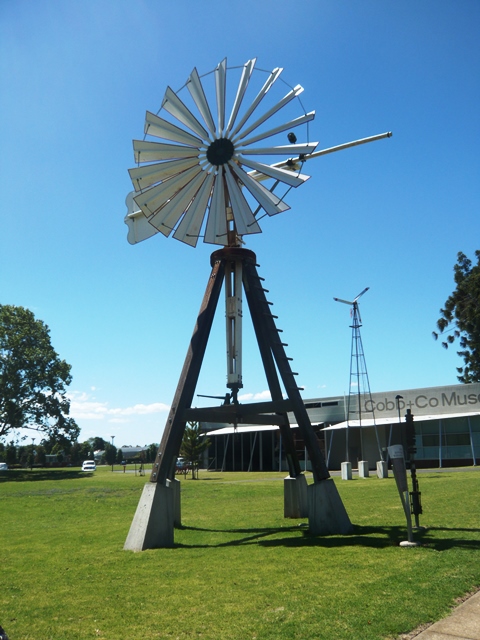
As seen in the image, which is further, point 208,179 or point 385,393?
point 385,393

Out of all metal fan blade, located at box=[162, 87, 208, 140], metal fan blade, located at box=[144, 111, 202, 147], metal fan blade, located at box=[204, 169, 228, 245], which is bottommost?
metal fan blade, located at box=[204, 169, 228, 245]

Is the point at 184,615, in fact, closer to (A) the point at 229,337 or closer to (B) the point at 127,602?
(B) the point at 127,602

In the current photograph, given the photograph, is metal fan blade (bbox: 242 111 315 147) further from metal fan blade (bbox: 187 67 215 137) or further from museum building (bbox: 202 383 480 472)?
museum building (bbox: 202 383 480 472)

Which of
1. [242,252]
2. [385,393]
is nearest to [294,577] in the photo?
[242,252]

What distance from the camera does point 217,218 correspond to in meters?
12.8

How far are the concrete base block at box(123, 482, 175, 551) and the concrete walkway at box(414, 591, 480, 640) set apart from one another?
6658mm

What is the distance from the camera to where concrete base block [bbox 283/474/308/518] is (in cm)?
1484

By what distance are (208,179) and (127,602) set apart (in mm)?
9394

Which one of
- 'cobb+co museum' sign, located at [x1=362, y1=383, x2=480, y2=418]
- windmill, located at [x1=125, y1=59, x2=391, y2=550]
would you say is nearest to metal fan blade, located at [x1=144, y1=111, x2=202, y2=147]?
windmill, located at [x1=125, y1=59, x2=391, y2=550]

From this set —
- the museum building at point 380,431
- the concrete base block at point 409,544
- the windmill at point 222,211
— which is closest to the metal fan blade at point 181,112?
the windmill at point 222,211

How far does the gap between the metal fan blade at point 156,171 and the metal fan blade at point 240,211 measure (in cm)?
107

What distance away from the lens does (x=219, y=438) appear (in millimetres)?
56406

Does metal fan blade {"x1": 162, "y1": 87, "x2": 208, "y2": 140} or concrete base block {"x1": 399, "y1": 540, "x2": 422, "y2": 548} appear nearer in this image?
concrete base block {"x1": 399, "y1": 540, "x2": 422, "y2": 548}

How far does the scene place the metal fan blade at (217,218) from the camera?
12695mm
